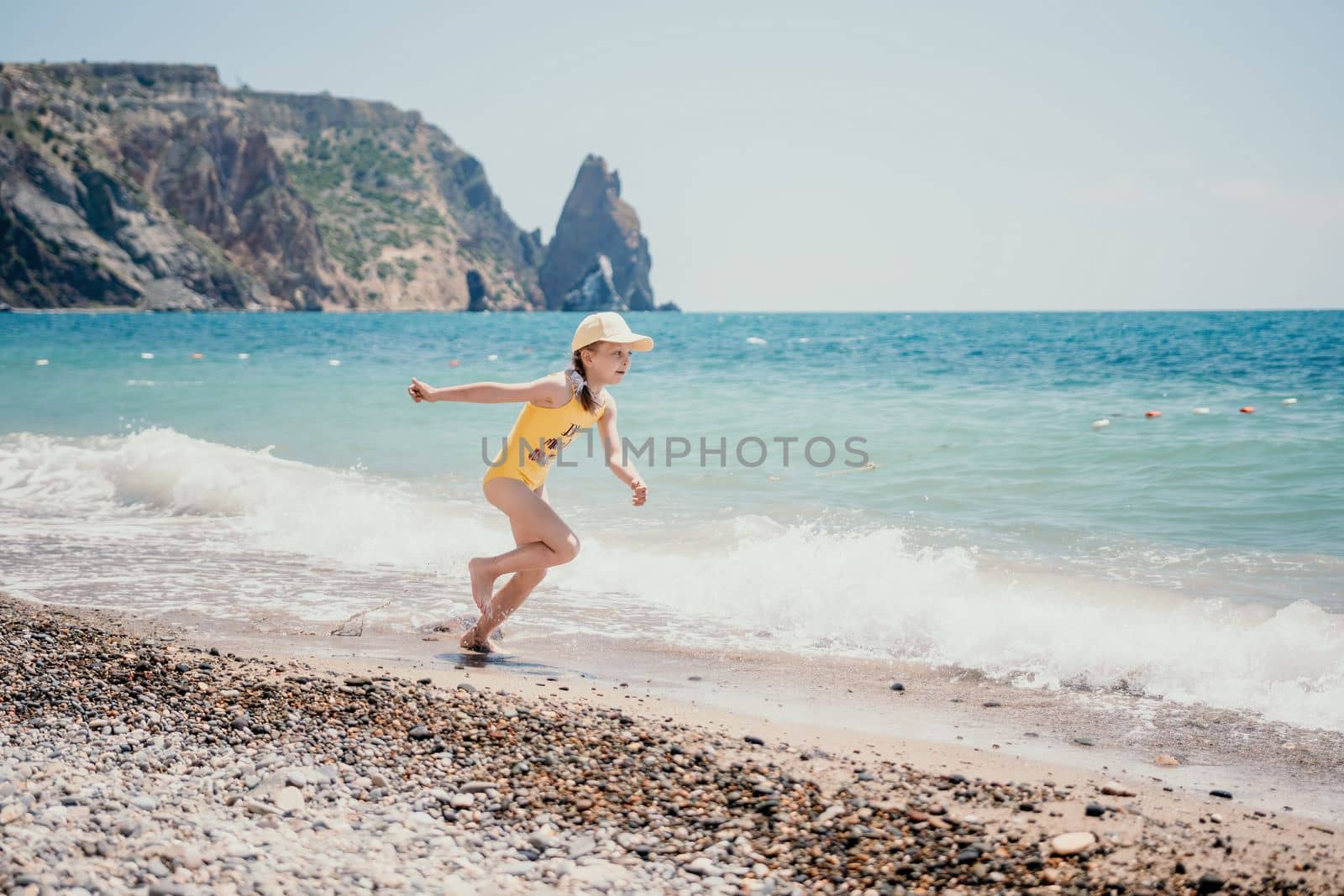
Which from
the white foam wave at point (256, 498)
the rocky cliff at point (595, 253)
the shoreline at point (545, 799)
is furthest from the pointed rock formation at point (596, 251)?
the shoreline at point (545, 799)

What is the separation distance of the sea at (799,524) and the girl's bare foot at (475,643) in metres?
0.57

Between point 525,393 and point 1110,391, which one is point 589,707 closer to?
point 525,393

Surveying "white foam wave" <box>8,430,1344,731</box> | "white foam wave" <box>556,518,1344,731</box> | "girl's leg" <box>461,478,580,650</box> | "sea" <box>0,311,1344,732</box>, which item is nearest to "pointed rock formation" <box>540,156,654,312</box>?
"sea" <box>0,311,1344,732</box>

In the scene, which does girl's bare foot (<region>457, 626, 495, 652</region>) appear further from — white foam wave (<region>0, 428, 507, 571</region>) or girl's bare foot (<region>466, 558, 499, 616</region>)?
white foam wave (<region>0, 428, 507, 571</region>)

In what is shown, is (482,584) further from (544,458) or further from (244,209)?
(244,209)

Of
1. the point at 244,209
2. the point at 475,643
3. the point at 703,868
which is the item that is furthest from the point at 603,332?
the point at 244,209

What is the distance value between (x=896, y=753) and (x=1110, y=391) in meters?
19.1

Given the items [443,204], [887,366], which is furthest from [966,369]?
[443,204]

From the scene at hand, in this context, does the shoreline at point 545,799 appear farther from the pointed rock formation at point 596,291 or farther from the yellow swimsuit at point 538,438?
the pointed rock formation at point 596,291

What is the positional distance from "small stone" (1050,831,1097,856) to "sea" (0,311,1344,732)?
92.8 inches

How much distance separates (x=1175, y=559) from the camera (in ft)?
28.1

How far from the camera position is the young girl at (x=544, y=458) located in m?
5.85

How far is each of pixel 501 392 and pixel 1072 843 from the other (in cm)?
→ 347

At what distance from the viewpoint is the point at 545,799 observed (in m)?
3.89
